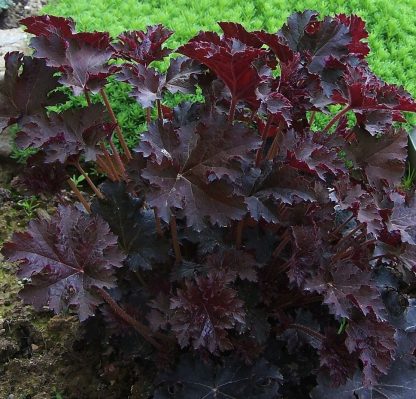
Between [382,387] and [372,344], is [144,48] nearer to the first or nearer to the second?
[372,344]

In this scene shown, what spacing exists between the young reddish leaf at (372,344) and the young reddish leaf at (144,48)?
956 millimetres

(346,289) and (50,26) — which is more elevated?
(50,26)

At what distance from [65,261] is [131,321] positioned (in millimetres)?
291

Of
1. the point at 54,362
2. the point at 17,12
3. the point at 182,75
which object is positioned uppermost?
the point at 182,75

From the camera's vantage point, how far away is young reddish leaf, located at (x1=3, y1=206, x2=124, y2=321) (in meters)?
1.35

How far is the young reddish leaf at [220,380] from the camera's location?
157 centimetres

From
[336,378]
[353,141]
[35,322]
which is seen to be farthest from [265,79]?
[35,322]

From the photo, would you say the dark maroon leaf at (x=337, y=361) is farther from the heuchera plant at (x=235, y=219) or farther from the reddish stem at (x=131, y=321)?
the reddish stem at (x=131, y=321)

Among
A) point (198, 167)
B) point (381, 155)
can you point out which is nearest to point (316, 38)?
point (381, 155)

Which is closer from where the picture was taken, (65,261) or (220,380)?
(65,261)

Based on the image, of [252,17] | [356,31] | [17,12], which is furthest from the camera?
[17,12]

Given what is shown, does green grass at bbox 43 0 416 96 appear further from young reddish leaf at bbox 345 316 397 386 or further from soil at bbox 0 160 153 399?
young reddish leaf at bbox 345 316 397 386

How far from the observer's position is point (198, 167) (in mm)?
1408

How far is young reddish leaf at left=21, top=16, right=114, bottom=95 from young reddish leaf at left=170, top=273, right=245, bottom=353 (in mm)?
620
